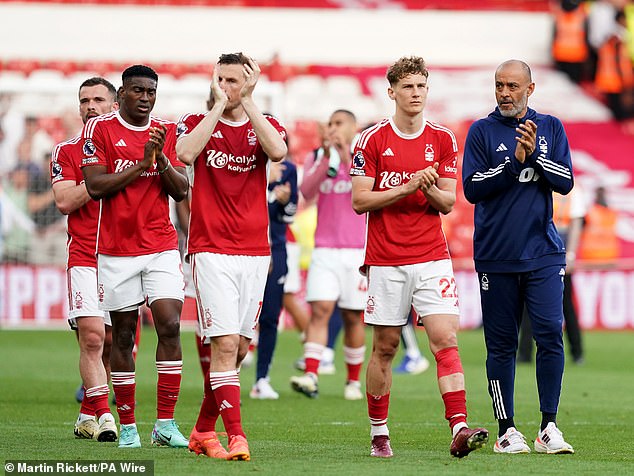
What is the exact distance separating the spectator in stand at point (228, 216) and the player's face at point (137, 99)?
0.57 m

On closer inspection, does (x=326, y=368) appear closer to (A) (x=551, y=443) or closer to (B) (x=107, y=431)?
(B) (x=107, y=431)

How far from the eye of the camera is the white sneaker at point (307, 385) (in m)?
12.2

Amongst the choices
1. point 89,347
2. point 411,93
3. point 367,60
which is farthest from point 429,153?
point 367,60

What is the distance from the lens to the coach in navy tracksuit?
8.26 m

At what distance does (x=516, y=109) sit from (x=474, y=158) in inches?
16.2

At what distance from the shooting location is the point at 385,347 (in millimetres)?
8102

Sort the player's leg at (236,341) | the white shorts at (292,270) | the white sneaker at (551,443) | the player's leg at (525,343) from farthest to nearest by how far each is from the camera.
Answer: the player's leg at (525,343) < the white shorts at (292,270) < the white sneaker at (551,443) < the player's leg at (236,341)

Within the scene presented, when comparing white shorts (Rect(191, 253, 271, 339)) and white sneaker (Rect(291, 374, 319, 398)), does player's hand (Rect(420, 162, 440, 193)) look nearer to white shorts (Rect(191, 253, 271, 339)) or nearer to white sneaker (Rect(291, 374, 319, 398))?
white shorts (Rect(191, 253, 271, 339))

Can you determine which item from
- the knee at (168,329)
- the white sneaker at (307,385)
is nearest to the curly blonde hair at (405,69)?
the knee at (168,329)

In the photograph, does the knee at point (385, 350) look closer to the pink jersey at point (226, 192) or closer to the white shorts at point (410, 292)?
the white shorts at point (410, 292)

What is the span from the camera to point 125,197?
8.38 meters

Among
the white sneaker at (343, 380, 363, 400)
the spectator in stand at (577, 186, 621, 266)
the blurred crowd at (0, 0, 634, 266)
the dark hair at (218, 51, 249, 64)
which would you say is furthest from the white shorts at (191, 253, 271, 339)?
the spectator in stand at (577, 186, 621, 266)

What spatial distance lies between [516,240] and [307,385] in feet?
14.3

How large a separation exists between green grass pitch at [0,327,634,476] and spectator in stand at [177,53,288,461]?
1.74ft
